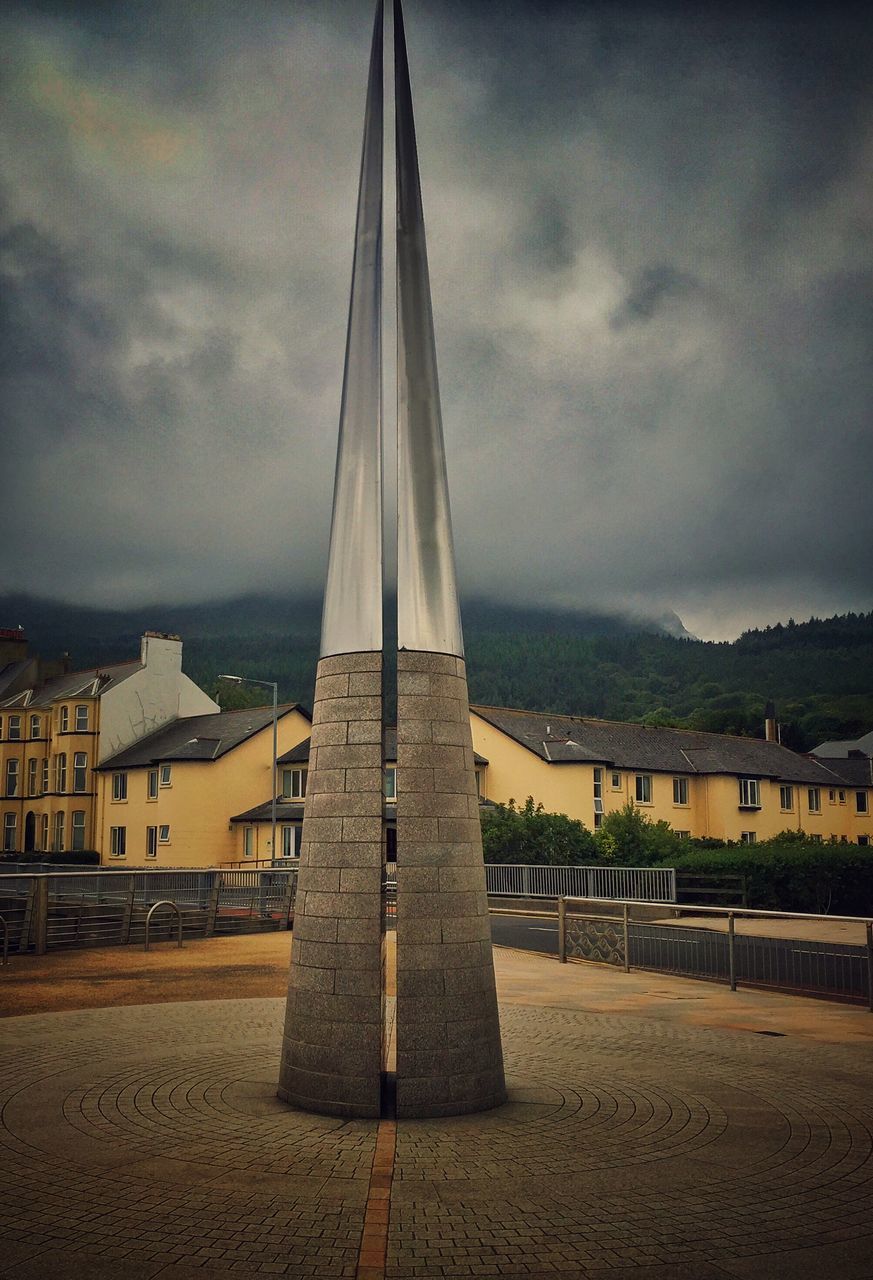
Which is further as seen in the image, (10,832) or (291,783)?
(10,832)

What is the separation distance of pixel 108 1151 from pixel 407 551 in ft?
17.9

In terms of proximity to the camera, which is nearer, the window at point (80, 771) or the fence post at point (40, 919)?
the fence post at point (40, 919)

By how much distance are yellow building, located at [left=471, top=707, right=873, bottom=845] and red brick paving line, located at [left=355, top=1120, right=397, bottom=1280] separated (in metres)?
45.1

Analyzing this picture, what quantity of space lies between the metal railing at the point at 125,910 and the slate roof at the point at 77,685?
2902 centimetres

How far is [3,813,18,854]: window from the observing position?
6512 centimetres

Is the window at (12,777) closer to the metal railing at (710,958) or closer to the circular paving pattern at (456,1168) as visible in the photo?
the metal railing at (710,958)

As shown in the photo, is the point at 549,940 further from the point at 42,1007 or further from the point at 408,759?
the point at 408,759

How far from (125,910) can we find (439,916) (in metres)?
15.2

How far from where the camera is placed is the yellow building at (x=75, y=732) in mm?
60188

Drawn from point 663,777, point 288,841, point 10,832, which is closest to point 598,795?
point 663,777

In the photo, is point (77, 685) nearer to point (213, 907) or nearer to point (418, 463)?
point (213, 907)

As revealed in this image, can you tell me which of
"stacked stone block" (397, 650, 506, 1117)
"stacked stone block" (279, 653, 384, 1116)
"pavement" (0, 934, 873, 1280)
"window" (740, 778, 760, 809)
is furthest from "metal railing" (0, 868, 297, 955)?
"window" (740, 778, 760, 809)

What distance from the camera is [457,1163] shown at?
7547mm

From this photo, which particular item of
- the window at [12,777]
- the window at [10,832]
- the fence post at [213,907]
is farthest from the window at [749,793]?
the window at [10,832]
